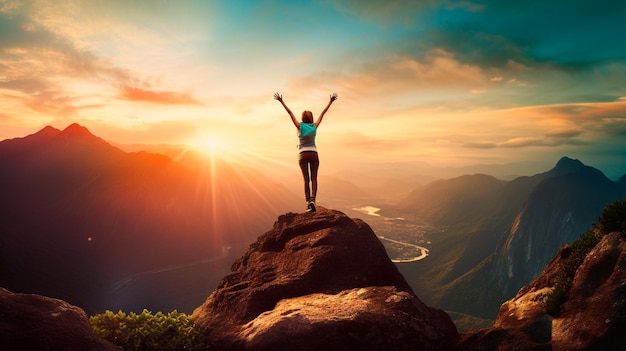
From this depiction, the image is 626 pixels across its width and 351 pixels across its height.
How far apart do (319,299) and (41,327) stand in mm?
9236

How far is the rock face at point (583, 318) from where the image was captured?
10820 mm

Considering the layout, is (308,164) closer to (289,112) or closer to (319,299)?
(289,112)

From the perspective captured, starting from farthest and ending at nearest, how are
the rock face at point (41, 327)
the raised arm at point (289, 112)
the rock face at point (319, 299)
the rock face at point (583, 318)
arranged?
1. the raised arm at point (289, 112)
2. the rock face at point (319, 299)
3. the rock face at point (583, 318)
4. the rock face at point (41, 327)

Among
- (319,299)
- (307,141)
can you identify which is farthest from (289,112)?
(319,299)

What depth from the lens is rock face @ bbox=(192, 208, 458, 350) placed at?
12594mm

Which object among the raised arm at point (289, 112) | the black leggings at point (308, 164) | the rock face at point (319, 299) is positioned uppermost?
the raised arm at point (289, 112)

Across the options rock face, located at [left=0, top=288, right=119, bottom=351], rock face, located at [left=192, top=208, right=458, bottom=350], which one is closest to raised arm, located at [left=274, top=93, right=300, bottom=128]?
rock face, located at [left=192, top=208, right=458, bottom=350]

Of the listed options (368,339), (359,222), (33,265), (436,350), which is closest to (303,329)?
(368,339)

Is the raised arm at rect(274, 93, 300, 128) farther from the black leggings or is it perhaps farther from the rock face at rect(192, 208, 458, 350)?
the rock face at rect(192, 208, 458, 350)

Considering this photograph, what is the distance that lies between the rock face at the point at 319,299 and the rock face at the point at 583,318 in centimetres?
204

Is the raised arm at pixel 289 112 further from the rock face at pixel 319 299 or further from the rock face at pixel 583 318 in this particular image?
the rock face at pixel 583 318

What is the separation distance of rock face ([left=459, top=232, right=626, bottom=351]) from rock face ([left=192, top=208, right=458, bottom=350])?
204 centimetres

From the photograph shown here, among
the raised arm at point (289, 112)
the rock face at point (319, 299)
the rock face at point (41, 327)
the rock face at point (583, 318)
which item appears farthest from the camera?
the raised arm at point (289, 112)

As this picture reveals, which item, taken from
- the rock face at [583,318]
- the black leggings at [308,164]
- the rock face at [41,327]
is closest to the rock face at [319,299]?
the rock face at [583,318]
